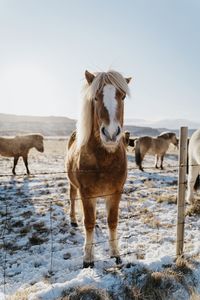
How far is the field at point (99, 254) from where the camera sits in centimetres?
286

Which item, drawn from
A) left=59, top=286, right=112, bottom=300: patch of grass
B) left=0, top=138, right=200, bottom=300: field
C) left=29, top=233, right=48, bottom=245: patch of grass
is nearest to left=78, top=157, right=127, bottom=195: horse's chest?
left=0, top=138, right=200, bottom=300: field

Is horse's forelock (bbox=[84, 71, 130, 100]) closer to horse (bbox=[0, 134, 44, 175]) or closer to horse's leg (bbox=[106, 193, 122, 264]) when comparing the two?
horse's leg (bbox=[106, 193, 122, 264])

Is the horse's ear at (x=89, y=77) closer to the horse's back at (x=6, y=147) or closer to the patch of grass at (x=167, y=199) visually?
the patch of grass at (x=167, y=199)

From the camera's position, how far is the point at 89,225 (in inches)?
136

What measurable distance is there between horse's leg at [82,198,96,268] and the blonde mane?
2.37 ft

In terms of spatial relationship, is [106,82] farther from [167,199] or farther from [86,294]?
[167,199]

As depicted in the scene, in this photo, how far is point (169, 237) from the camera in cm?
446

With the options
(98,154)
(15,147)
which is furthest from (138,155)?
(98,154)

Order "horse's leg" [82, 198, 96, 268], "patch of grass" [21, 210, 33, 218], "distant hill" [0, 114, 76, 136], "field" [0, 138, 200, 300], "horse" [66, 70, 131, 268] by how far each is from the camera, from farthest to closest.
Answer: "distant hill" [0, 114, 76, 136] → "patch of grass" [21, 210, 33, 218] → "horse's leg" [82, 198, 96, 268] → "horse" [66, 70, 131, 268] → "field" [0, 138, 200, 300]

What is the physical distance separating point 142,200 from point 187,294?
390 cm

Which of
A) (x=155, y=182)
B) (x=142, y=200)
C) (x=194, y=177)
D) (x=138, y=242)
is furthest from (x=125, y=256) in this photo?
(x=155, y=182)

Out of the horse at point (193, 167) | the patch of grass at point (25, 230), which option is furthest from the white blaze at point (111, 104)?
the horse at point (193, 167)

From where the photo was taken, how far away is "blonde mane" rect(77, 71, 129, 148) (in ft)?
10.0

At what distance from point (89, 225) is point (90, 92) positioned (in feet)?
5.33
